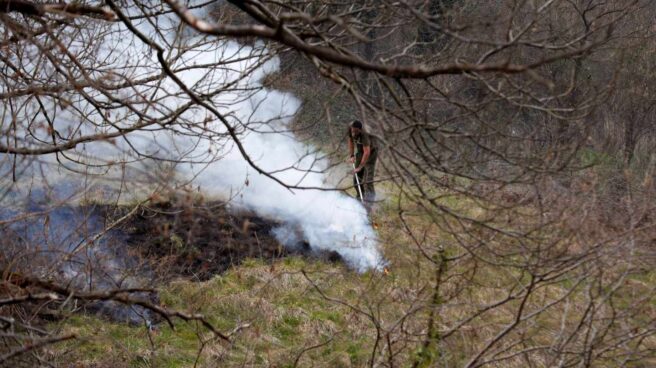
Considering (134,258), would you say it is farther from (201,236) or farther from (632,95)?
(632,95)

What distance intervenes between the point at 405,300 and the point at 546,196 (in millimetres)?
1425

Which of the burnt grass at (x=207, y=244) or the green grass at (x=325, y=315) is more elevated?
the burnt grass at (x=207, y=244)

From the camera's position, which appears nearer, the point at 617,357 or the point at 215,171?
the point at 617,357

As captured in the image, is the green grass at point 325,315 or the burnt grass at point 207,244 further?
the burnt grass at point 207,244

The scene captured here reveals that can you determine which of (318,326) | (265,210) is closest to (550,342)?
(318,326)

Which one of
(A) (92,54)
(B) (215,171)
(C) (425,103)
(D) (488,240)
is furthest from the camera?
(B) (215,171)

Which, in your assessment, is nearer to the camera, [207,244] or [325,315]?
[325,315]

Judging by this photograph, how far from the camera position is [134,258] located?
8969mm

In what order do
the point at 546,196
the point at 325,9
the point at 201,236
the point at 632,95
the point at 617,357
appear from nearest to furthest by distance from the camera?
the point at 617,357, the point at 546,196, the point at 325,9, the point at 201,236, the point at 632,95

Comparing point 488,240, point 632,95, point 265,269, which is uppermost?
point 632,95

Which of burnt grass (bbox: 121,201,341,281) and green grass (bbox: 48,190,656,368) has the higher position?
burnt grass (bbox: 121,201,341,281)

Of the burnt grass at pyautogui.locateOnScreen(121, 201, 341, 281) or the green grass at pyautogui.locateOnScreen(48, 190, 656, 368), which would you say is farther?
the burnt grass at pyautogui.locateOnScreen(121, 201, 341, 281)

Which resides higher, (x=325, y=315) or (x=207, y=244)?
(x=207, y=244)

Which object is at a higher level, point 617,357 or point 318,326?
point 318,326
